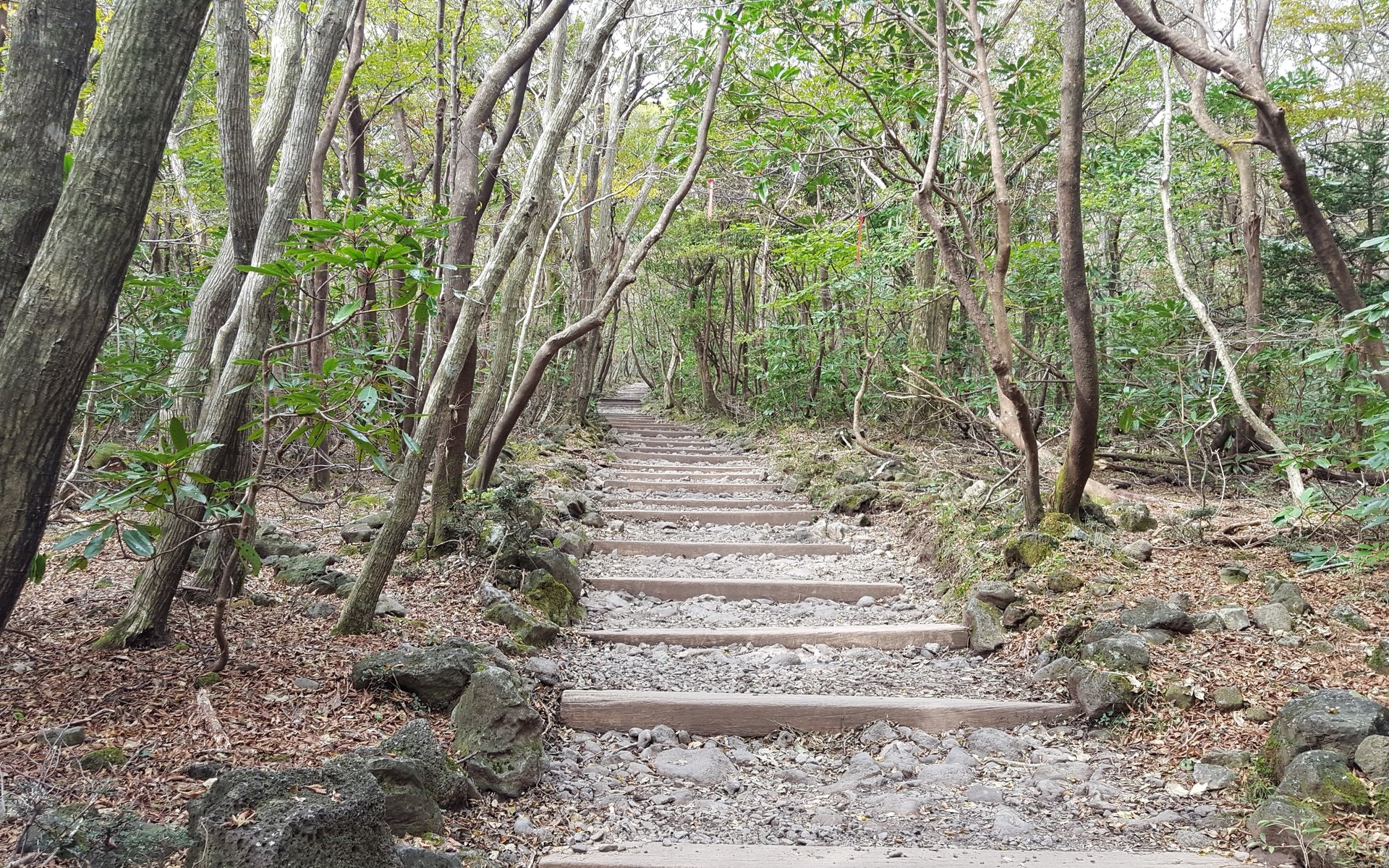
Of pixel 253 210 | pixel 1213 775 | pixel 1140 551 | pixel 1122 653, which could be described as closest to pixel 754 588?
pixel 1140 551

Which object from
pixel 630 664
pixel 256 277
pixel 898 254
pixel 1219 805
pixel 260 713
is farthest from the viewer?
pixel 898 254

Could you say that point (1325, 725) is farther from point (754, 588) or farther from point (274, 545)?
point (274, 545)

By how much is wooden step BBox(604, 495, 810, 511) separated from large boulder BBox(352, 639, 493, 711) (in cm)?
541

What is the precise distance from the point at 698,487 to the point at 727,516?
1.70 m

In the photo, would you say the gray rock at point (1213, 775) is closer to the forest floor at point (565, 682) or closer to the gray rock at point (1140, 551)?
the forest floor at point (565, 682)

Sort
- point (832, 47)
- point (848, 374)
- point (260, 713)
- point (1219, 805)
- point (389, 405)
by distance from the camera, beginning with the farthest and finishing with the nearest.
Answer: point (848, 374) → point (832, 47) → point (389, 405) → point (1219, 805) → point (260, 713)

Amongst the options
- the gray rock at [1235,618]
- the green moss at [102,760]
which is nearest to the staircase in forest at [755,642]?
the gray rock at [1235,618]

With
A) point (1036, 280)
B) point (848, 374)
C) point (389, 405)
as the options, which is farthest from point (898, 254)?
point (389, 405)

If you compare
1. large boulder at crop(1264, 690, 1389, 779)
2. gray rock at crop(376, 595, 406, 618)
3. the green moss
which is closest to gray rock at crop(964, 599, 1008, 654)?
large boulder at crop(1264, 690, 1389, 779)

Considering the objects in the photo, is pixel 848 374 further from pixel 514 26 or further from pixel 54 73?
pixel 54 73

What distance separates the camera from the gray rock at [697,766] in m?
3.40

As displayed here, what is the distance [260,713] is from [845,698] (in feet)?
8.28

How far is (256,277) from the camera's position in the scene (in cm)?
330

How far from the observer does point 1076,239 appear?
5.07m
